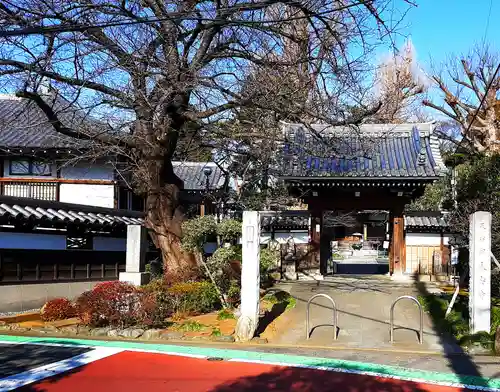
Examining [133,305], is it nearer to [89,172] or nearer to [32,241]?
[32,241]

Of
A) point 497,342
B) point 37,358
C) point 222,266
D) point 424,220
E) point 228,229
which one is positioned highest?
point 424,220

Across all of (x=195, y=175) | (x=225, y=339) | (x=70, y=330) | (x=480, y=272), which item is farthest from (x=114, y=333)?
(x=195, y=175)

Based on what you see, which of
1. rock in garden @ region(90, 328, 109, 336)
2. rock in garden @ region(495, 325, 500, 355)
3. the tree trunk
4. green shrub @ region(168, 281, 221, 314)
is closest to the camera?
rock in garden @ region(495, 325, 500, 355)

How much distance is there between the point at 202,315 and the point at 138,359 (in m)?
4.72

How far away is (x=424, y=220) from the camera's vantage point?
76.5 feet

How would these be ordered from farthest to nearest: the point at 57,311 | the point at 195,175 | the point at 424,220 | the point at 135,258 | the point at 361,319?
the point at 195,175, the point at 424,220, the point at 135,258, the point at 57,311, the point at 361,319

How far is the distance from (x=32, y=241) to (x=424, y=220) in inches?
630

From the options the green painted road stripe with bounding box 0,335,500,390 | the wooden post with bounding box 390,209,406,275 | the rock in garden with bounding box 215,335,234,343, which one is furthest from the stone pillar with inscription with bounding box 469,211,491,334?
the wooden post with bounding box 390,209,406,275

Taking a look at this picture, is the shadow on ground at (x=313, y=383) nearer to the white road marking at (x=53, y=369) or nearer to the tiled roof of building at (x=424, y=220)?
the white road marking at (x=53, y=369)

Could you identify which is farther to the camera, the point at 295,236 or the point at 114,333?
the point at 295,236

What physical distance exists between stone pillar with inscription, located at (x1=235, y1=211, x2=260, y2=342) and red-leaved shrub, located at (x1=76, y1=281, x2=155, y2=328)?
2.20m

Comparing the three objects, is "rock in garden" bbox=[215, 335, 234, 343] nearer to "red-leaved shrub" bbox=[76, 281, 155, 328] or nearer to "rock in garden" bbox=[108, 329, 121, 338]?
"red-leaved shrub" bbox=[76, 281, 155, 328]

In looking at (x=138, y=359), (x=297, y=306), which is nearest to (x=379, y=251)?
(x=297, y=306)

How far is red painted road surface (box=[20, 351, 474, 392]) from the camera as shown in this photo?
723 centimetres
